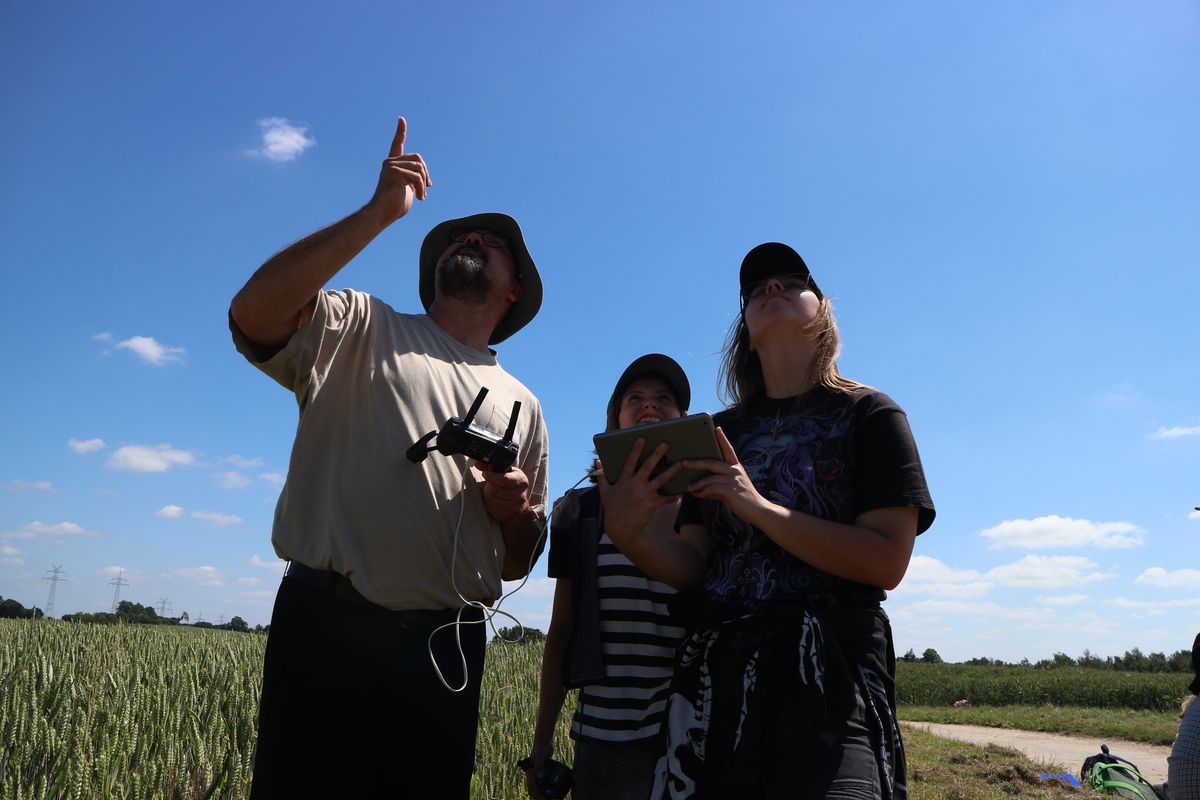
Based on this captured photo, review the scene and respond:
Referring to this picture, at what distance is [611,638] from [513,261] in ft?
4.91

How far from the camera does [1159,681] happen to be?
95.4 ft

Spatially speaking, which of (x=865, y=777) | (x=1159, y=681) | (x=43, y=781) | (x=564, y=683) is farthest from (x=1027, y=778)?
(x=1159, y=681)

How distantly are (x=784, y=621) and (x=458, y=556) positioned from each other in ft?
3.45

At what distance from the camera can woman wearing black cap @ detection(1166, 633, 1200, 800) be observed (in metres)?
3.08

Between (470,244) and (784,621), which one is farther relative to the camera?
(470,244)

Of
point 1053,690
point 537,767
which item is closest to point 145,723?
point 537,767

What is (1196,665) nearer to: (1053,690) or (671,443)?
(671,443)

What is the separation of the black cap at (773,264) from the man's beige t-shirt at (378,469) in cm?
97

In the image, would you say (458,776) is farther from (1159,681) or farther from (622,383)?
(1159,681)

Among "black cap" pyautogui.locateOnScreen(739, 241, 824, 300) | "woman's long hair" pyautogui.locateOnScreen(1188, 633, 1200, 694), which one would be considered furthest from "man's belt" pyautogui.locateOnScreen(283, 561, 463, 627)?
"woman's long hair" pyautogui.locateOnScreen(1188, 633, 1200, 694)

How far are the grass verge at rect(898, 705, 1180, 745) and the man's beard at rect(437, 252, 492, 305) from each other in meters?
20.5

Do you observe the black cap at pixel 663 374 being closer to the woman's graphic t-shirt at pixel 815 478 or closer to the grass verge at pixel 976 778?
the woman's graphic t-shirt at pixel 815 478

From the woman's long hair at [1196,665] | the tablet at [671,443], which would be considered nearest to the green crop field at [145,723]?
the tablet at [671,443]

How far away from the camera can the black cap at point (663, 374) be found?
2.88m
